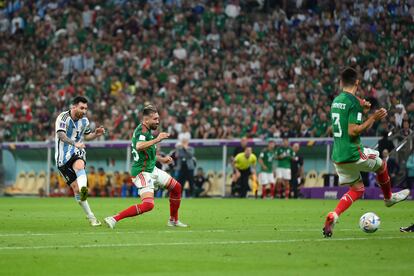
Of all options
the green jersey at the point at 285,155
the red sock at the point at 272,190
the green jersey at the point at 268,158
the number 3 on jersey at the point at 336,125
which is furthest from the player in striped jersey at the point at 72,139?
the red sock at the point at 272,190

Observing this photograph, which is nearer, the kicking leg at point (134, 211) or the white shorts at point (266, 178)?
the kicking leg at point (134, 211)

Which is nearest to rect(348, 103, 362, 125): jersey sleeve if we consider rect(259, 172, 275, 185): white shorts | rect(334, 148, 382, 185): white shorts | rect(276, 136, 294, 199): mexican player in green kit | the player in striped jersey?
rect(334, 148, 382, 185): white shorts

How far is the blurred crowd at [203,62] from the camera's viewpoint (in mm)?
35812

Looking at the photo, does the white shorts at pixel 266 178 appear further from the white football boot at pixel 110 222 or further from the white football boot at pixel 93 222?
the white football boot at pixel 110 222

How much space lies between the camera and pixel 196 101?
39.8 metres

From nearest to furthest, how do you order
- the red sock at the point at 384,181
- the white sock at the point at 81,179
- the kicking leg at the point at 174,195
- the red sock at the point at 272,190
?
the red sock at the point at 384,181, the kicking leg at the point at 174,195, the white sock at the point at 81,179, the red sock at the point at 272,190

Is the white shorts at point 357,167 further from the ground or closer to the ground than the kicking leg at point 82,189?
further from the ground

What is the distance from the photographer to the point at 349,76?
14.0 metres

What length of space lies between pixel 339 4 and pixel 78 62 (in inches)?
546

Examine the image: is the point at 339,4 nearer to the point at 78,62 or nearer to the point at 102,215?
the point at 78,62

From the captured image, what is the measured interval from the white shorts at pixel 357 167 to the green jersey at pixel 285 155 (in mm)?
21632

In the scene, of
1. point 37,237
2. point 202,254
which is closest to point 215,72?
point 37,237

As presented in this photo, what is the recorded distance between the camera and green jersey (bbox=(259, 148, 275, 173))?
36.5m

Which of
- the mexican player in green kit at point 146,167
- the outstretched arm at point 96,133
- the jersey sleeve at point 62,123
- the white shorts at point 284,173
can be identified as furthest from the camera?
the white shorts at point 284,173
